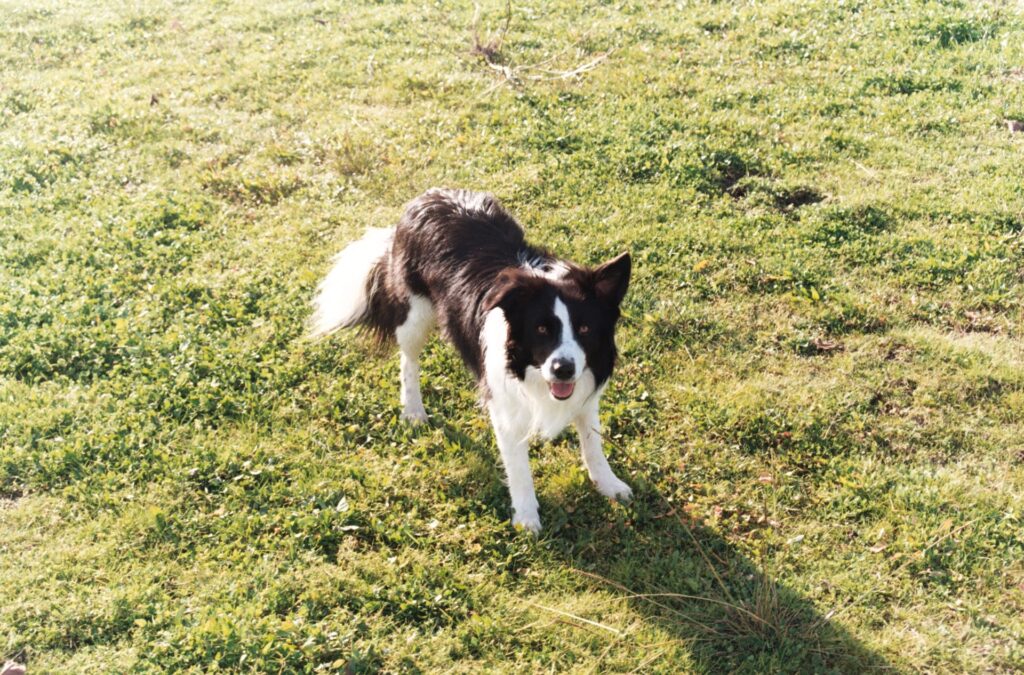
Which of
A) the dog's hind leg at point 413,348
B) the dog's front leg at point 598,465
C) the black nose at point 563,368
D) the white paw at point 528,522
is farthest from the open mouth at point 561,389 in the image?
the dog's hind leg at point 413,348

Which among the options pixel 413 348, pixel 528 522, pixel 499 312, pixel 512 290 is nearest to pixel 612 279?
pixel 512 290

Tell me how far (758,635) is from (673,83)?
667cm

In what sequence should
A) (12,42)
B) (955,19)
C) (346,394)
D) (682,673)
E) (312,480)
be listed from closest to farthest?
(682,673)
(312,480)
(346,394)
(955,19)
(12,42)

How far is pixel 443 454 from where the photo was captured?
541cm

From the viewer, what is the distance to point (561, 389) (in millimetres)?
4270

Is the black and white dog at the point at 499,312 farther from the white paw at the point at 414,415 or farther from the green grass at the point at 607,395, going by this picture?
the green grass at the point at 607,395

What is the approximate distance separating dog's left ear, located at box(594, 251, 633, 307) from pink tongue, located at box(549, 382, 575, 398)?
458 mm

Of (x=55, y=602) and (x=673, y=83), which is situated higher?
(x=673, y=83)

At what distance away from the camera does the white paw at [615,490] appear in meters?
4.95

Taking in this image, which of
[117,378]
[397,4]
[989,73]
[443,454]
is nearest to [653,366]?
[443,454]

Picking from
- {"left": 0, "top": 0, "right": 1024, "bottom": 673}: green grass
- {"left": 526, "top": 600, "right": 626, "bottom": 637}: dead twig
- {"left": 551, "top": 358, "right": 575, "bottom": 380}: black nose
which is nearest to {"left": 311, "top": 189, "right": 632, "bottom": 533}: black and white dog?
{"left": 551, "top": 358, "right": 575, "bottom": 380}: black nose

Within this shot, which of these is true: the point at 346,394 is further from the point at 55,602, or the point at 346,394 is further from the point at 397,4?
the point at 397,4

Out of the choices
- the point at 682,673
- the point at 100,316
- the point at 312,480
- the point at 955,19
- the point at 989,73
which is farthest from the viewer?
the point at 955,19

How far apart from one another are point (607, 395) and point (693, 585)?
5.24 feet
